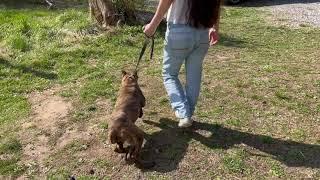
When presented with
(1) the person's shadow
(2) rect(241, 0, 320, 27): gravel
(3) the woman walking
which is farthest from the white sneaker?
(2) rect(241, 0, 320, 27): gravel

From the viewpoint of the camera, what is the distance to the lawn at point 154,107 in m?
5.12

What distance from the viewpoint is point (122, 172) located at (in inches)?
196

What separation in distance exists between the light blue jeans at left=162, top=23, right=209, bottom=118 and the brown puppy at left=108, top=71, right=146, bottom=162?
0.38 meters

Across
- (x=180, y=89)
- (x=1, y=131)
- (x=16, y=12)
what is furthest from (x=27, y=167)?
(x=16, y=12)

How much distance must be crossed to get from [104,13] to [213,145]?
4979 mm

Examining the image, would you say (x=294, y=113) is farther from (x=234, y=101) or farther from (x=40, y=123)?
(x=40, y=123)

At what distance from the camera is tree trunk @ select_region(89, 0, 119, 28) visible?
965 centimetres

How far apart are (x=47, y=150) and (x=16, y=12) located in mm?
6965

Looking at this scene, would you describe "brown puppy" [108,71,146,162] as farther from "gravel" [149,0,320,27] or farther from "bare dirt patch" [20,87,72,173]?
"gravel" [149,0,320,27]

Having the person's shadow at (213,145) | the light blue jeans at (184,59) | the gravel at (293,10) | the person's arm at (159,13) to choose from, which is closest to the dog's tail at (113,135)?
the person's shadow at (213,145)

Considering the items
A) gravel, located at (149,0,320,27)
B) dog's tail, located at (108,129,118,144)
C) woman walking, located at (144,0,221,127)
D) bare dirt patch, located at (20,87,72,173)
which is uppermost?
woman walking, located at (144,0,221,127)

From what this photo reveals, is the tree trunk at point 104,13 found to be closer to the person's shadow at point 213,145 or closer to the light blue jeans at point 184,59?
the person's shadow at point 213,145

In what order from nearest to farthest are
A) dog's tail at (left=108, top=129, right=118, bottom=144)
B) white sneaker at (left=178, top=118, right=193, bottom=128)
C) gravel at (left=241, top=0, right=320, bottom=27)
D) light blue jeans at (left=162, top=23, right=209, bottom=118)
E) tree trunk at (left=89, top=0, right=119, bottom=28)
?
1. dog's tail at (left=108, top=129, right=118, bottom=144)
2. light blue jeans at (left=162, top=23, right=209, bottom=118)
3. white sneaker at (left=178, top=118, right=193, bottom=128)
4. tree trunk at (left=89, top=0, right=119, bottom=28)
5. gravel at (left=241, top=0, right=320, bottom=27)

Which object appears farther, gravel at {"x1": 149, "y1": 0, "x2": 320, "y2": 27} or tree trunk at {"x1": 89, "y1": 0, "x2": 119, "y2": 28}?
gravel at {"x1": 149, "y1": 0, "x2": 320, "y2": 27}
